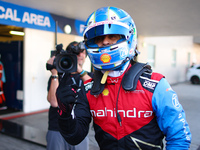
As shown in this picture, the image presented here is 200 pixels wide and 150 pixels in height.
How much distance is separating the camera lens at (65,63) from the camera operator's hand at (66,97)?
0.11 metres

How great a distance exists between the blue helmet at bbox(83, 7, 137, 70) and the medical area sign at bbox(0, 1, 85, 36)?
4905 millimetres

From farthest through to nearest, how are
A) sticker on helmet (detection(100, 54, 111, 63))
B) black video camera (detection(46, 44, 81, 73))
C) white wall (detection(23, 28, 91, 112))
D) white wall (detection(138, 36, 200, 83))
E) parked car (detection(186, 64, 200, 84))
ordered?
parked car (detection(186, 64, 200, 84)) → white wall (detection(138, 36, 200, 83)) → white wall (detection(23, 28, 91, 112)) → sticker on helmet (detection(100, 54, 111, 63)) → black video camera (detection(46, 44, 81, 73))

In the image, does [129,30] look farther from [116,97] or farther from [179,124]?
[179,124]

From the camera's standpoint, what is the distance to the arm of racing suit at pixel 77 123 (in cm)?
123

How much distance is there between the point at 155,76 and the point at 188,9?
577 centimetres

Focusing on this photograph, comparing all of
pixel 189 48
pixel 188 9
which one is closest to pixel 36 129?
pixel 188 9

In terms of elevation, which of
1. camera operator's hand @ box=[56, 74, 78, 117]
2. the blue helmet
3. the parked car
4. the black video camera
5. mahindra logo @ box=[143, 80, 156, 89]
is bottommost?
the parked car

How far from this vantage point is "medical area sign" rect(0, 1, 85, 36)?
221 inches

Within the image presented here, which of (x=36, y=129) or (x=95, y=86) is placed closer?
(x=95, y=86)

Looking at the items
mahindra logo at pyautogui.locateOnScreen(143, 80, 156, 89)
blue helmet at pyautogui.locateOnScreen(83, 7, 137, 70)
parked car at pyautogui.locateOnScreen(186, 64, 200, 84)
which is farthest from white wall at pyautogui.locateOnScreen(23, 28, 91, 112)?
parked car at pyautogui.locateOnScreen(186, 64, 200, 84)

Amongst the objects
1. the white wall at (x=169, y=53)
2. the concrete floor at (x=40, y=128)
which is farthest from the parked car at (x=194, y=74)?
the concrete floor at (x=40, y=128)

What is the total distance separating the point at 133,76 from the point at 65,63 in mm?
432

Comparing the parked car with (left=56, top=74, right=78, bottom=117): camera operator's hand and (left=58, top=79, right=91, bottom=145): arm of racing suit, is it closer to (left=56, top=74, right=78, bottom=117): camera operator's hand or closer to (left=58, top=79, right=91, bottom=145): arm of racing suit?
(left=58, top=79, right=91, bottom=145): arm of racing suit

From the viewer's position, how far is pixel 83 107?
1423 millimetres
